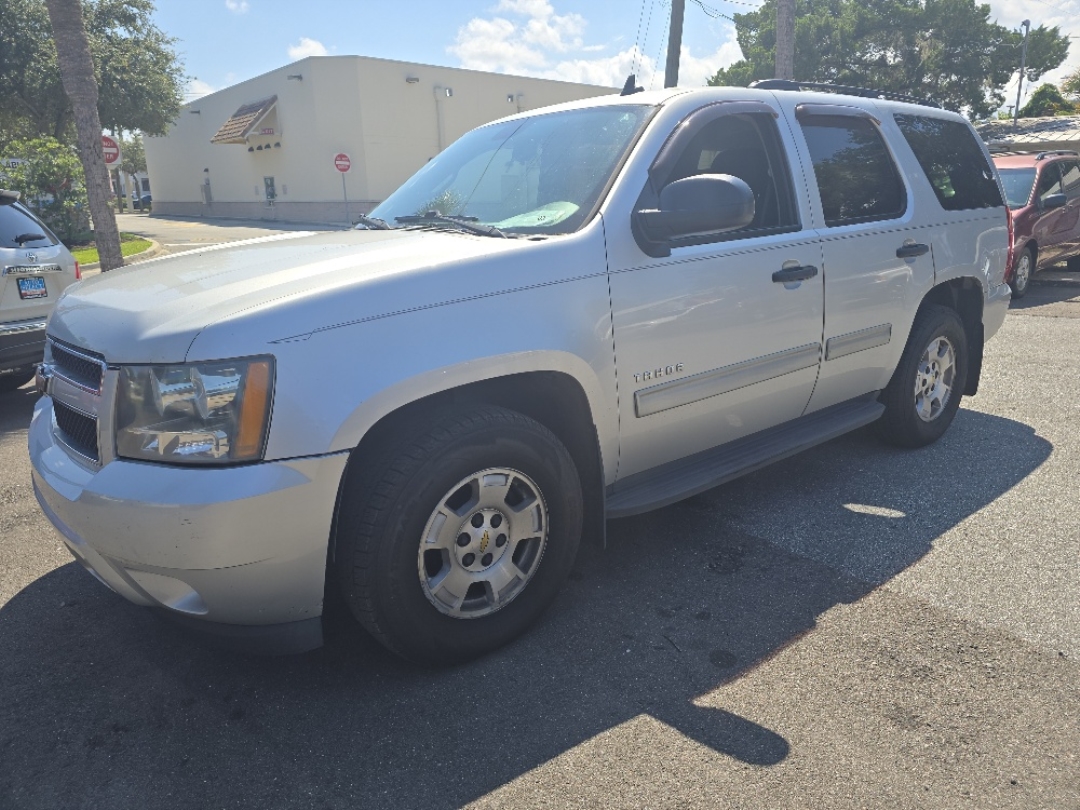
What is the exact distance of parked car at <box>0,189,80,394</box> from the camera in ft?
19.6

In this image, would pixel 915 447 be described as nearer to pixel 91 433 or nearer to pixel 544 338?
pixel 544 338

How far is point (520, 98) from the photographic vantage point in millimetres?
36781

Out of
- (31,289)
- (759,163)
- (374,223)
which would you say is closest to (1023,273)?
(759,163)

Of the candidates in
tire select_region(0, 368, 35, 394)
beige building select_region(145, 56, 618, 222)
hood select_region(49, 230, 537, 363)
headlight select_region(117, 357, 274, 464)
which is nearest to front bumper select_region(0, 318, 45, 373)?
tire select_region(0, 368, 35, 394)

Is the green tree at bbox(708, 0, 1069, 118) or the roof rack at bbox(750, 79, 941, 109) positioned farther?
the green tree at bbox(708, 0, 1069, 118)

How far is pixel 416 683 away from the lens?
2740mm

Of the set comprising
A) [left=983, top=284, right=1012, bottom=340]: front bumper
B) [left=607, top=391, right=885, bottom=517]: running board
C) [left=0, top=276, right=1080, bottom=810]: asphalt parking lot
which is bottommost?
[left=0, top=276, right=1080, bottom=810]: asphalt parking lot

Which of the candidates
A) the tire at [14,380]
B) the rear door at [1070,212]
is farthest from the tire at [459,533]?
the rear door at [1070,212]

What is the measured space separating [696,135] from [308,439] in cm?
213

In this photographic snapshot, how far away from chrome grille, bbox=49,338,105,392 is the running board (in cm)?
181

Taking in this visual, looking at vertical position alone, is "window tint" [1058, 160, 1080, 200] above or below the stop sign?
below

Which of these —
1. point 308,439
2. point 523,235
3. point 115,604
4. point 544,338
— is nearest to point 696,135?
point 523,235

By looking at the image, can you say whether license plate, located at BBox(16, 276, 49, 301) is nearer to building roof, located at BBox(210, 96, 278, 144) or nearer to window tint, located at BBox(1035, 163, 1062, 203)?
window tint, located at BBox(1035, 163, 1062, 203)

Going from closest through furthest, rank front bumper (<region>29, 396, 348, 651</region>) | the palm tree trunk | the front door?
front bumper (<region>29, 396, 348, 651</region>), the front door, the palm tree trunk
